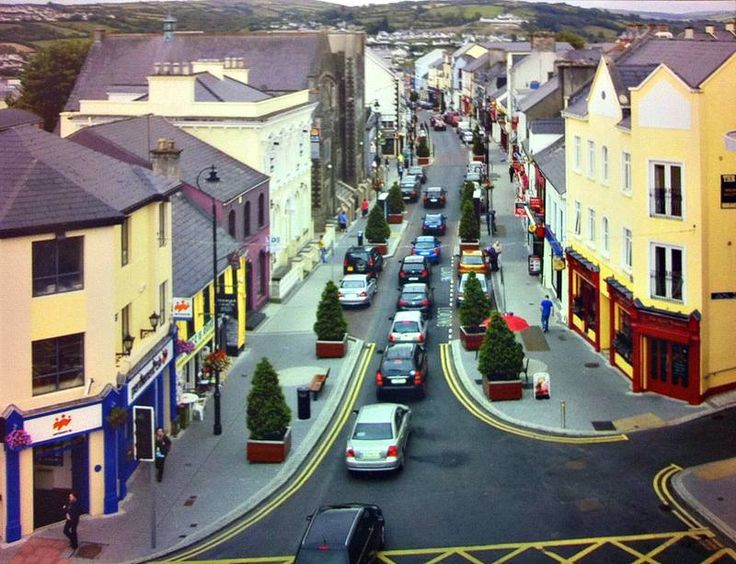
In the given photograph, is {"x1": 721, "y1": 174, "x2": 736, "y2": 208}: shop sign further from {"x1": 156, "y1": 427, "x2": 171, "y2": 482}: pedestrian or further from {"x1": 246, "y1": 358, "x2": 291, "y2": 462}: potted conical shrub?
{"x1": 156, "y1": 427, "x2": 171, "y2": 482}: pedestrian

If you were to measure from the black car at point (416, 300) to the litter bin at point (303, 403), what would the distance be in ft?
47.5

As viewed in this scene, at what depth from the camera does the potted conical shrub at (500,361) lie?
32344 millimetres

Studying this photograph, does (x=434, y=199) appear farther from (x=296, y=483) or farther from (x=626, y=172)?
(x=296, y=483)

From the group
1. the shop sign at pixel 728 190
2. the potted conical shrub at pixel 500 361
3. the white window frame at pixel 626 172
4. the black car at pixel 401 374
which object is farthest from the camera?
the white window frame at pixel 626 172

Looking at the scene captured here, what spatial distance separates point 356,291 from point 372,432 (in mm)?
21403

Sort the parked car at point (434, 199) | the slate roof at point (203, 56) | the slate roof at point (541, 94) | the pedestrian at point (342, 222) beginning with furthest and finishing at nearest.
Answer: the parked car at point (434, 199), the pedestrian at point (342, 222), the slate roof at point (203, 56), the slate roof at point (541, 94)

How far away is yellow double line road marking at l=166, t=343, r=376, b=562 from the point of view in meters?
22.6

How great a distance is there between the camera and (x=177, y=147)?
44.2 meters

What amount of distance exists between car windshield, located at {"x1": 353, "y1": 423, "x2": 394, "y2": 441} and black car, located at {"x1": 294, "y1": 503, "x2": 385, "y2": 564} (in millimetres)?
5136

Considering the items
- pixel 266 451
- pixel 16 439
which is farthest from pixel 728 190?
pixel 16 439

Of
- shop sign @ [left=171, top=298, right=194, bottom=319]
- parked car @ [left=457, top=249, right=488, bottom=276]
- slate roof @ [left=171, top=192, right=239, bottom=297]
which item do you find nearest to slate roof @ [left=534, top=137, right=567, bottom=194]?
parked car @ [left=457, top=249, right=488, bottom=276]

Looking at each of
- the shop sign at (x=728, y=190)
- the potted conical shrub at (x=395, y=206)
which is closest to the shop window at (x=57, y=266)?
the shop sign at (x=728, y=190)

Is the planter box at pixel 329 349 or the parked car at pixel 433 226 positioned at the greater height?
the parked car at pixel 433 226

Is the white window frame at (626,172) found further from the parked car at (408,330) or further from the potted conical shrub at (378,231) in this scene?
the potted conical shrub at (378,231)
